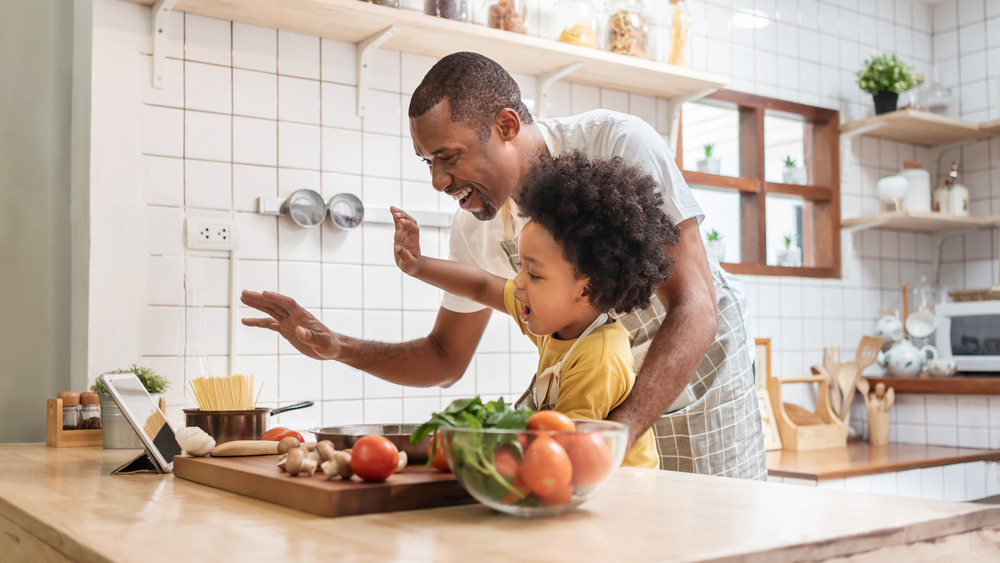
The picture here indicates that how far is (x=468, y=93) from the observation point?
5.06 ft

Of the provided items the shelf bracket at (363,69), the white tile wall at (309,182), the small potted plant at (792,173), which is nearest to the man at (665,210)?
the white tile wall at (309,182)

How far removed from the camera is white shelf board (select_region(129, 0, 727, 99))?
232 centimetres

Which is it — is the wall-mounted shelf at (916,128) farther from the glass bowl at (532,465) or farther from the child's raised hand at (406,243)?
the glass bowl at (532,465)

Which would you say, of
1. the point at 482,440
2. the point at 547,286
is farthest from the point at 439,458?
the point at 547,286

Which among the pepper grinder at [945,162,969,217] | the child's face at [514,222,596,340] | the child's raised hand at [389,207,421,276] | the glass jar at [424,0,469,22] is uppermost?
the glass jar at [424,0,469,22]

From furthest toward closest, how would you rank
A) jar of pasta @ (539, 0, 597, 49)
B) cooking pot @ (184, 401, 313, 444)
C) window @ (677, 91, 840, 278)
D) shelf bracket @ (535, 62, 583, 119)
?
window @ (677, 91, 840, 278)
jar of pasta @ (539, 0, 597, 49)
shelf bracket @ (535, 62, 583, 119)
cooking pot @ (184, 401, 313, 444)

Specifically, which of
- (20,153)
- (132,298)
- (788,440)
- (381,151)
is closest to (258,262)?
(132,298)

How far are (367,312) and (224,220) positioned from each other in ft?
1.60

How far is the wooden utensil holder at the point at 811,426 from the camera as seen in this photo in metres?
3.25

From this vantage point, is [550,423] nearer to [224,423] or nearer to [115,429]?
[224,423]

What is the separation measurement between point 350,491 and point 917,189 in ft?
11.9

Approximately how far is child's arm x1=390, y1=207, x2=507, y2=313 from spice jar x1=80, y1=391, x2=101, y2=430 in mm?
835

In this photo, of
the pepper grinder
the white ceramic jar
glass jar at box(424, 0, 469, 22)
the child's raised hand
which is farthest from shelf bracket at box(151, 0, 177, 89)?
the pepper grinder

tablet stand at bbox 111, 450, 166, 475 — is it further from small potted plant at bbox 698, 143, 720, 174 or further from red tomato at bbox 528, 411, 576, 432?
small potted plant at bbox 698, 143, 720, 174
